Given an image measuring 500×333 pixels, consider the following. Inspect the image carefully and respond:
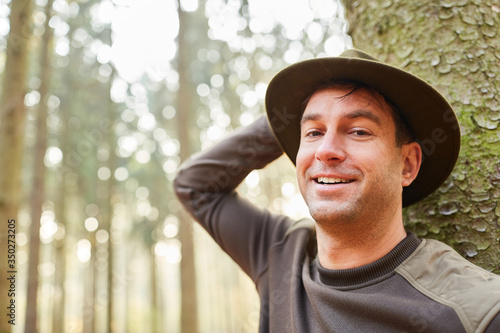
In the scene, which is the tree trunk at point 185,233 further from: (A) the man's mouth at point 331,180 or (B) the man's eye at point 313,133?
(A) the man's mouth at point 331,180

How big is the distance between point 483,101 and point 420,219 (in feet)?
2.42

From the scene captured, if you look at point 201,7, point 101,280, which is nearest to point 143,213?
point 101,280

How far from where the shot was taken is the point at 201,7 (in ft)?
44.4

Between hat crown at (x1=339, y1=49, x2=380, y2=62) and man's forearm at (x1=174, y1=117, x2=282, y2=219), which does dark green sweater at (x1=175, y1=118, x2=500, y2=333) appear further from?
hat crown at (x1=339, y1=49, x2=380, y2=62)

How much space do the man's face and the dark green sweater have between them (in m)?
0.28

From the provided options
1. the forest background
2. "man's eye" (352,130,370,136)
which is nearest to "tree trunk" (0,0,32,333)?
the forest background

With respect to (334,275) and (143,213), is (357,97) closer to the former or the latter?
(334,275)

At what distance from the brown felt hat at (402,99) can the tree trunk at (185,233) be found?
6623 mm

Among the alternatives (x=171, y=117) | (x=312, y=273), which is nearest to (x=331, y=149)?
(x=312, y=273)

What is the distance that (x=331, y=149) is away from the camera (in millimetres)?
1883

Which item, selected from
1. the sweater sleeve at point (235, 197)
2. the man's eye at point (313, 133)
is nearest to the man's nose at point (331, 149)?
the man's eye at point (313, 133)

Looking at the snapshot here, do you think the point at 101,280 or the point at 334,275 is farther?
the point at 101,280

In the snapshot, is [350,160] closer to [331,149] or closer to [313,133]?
[331,149]

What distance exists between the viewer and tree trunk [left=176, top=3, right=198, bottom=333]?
26.9ft
